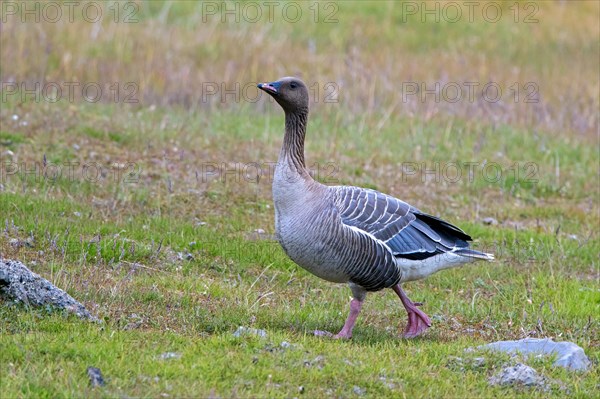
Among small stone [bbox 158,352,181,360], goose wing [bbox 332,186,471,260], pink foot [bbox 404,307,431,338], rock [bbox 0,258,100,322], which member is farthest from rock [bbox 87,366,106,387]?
pink foot [bbox 404,307,431,338]

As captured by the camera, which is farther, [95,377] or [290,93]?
[290,93]

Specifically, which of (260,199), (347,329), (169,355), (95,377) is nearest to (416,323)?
(347,329)

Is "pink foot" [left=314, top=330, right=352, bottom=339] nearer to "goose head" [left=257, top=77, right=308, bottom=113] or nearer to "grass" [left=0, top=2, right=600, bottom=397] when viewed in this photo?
"grass" [left=0, top=2, right=600, bottom=397]

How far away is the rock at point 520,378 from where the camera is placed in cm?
654

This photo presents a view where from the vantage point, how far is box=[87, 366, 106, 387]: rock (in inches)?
229

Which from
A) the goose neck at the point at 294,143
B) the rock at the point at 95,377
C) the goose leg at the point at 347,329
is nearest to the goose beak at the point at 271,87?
the goose neck at the point at 294,143

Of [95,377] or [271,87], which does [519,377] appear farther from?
[271,87]

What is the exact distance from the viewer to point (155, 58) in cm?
1633

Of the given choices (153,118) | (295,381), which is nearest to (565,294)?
(295,381)

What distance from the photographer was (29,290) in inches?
278

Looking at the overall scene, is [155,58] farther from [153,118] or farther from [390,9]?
[390,9]

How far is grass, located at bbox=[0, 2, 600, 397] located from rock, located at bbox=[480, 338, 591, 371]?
0.16m

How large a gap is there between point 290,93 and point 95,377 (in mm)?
3242

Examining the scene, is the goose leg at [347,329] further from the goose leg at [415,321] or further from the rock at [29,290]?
the rock at [29,290]
